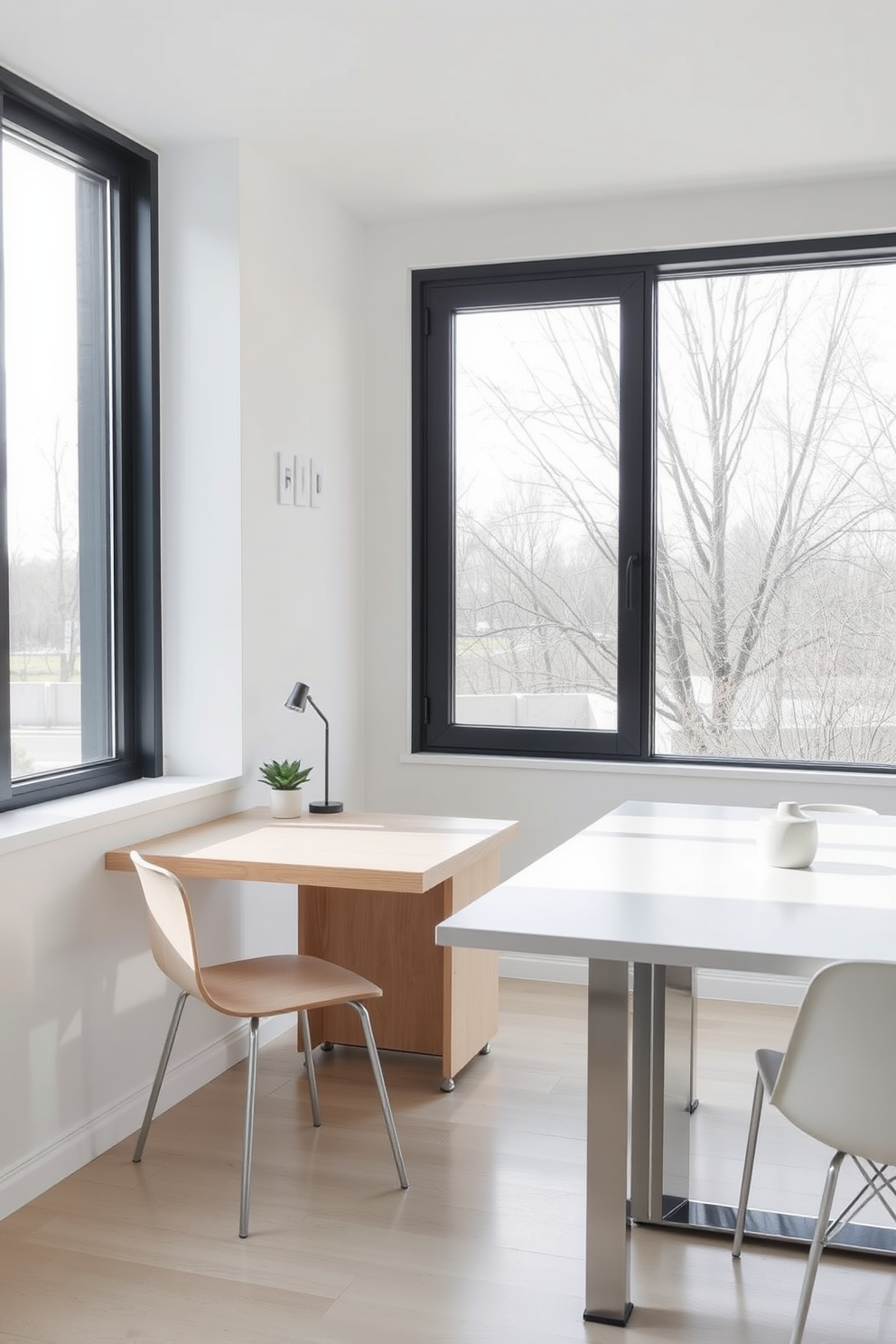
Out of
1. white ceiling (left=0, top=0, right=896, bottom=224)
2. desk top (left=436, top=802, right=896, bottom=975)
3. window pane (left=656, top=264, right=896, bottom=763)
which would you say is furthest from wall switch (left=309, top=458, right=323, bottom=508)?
desk top (left=436, top=802, right=896, bottom=975)

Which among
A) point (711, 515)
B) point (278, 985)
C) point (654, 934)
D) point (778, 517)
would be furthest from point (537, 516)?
point (654, 934)

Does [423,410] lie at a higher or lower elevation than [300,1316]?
higher

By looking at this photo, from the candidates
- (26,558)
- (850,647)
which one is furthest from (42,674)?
(850,647)

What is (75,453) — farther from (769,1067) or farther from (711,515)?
(769,1067)

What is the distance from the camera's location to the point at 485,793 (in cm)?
450

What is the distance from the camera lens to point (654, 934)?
A: 1.92 metres

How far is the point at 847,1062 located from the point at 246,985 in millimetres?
1509

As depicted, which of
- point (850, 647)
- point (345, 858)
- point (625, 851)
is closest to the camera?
point (625, 851)

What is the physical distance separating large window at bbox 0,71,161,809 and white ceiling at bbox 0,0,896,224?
7.5 inches

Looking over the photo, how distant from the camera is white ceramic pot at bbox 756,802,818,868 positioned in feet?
8.00

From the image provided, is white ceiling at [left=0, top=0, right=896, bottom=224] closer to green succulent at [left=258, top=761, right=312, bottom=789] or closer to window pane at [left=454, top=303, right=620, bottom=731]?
window pane at [left=454, top=303, right=620, bottom=731]

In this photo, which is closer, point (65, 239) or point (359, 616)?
point (65, 239)

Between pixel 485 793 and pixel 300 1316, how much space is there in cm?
238

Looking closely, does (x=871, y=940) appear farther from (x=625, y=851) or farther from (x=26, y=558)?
A: (x=26, y=558)
